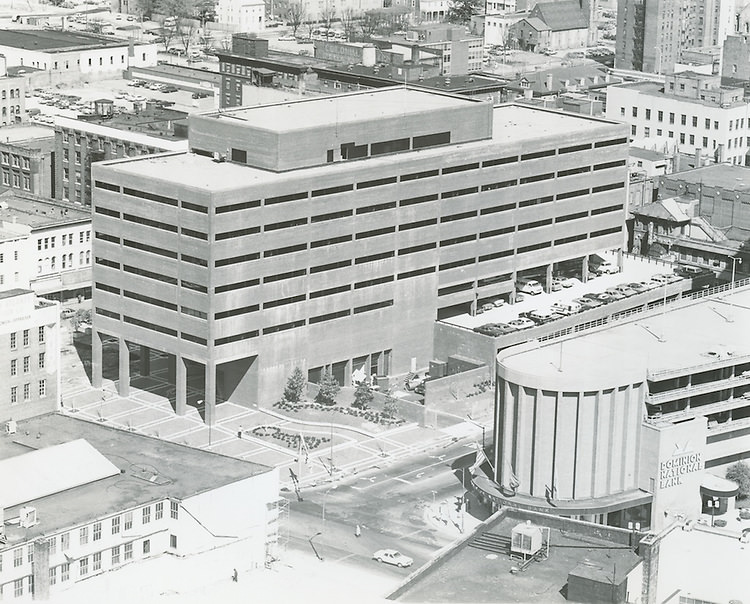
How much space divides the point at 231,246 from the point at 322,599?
6347 cm

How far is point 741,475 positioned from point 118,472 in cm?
6099

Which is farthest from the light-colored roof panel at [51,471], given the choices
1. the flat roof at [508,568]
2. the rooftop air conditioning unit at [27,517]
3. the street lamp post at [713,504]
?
the street lamp post at [713,504]

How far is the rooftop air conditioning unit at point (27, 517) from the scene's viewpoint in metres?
142

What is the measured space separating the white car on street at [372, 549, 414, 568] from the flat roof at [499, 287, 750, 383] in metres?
20.1

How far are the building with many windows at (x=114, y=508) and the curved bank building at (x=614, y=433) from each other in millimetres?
28042

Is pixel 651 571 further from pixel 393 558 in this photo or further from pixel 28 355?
pixel 28 355

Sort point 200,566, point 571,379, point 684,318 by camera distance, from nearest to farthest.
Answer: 1. point 200,566
2. point 571,379
3. point 684,318

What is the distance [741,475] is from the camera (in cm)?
18188

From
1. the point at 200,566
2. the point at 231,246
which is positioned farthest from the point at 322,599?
the point at 231,246

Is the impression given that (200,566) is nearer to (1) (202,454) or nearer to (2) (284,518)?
(1) (202,454)

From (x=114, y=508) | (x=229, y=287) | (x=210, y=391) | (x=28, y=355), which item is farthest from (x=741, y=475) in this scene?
(x=28, y=355)

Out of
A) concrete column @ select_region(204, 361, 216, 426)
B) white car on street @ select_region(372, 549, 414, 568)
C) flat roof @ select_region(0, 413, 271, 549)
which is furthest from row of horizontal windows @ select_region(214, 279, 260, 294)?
white car on street @ select_region(372, 549, 414, 568)

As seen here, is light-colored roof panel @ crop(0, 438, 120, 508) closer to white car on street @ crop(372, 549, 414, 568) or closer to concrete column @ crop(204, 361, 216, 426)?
white car on street @ crop(372, 549, 414, 568)

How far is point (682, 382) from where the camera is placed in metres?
181
